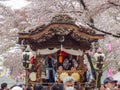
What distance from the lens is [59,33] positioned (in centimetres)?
1308

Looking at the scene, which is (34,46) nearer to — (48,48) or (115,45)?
(48,48)

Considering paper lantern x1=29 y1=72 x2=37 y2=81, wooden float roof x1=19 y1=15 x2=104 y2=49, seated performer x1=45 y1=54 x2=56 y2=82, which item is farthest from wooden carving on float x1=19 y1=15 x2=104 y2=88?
seated performer x1=45 y1=54 x2=56 y2=82

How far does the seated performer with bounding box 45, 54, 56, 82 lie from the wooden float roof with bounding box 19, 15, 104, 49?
0.69 m

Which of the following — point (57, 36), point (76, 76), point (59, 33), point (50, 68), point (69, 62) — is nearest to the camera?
point (59, 33)

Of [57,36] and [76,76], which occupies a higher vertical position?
[57,36]

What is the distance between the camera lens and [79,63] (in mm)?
14008

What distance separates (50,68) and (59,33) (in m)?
1.45

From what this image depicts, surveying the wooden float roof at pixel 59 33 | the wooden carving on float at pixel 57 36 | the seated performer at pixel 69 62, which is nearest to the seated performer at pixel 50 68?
the wooden carving on float at pixel 57 36

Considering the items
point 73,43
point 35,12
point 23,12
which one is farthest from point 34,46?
point 23,12

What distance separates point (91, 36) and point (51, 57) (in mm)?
1775

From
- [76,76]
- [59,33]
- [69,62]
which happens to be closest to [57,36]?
[59,33]

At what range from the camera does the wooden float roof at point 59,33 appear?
13008 millimetres

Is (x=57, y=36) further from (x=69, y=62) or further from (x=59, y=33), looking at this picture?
(x=69, y=62)

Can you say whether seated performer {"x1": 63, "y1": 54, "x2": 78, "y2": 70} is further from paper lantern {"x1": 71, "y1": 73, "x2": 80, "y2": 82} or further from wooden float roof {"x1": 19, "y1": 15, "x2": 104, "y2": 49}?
wooden float roof {"x1": 19, "y1": 15, "x2": 104, "y2": 49}
